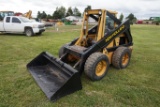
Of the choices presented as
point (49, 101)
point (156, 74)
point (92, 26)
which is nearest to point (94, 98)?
point (49, 101)

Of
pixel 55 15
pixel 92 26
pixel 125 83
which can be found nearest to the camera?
pixel 125 83

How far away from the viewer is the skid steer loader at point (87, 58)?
400 cm

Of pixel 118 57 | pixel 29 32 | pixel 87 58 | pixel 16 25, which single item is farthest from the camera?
pixel 16 25

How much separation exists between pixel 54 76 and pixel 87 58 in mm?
981

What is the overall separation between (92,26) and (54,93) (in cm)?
307

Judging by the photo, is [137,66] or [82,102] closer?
[82,102]

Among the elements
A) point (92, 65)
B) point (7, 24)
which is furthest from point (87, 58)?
point (7, 24)

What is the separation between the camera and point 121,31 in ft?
18.6

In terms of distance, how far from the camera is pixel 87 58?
4.63 meters

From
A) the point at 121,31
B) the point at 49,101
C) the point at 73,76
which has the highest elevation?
the point at 121,31

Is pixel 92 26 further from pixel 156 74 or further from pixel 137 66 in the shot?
pixel 156 74

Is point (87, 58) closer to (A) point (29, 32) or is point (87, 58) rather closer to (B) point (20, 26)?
(A) point (29, 32)

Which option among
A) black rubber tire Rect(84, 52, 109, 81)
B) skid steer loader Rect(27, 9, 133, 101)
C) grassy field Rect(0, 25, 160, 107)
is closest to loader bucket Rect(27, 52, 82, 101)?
skid steer loader Rect(27, 9, 133, 101)

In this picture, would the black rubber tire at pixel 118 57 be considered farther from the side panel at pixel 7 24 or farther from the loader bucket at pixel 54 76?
the side panel at pixel 7 24
